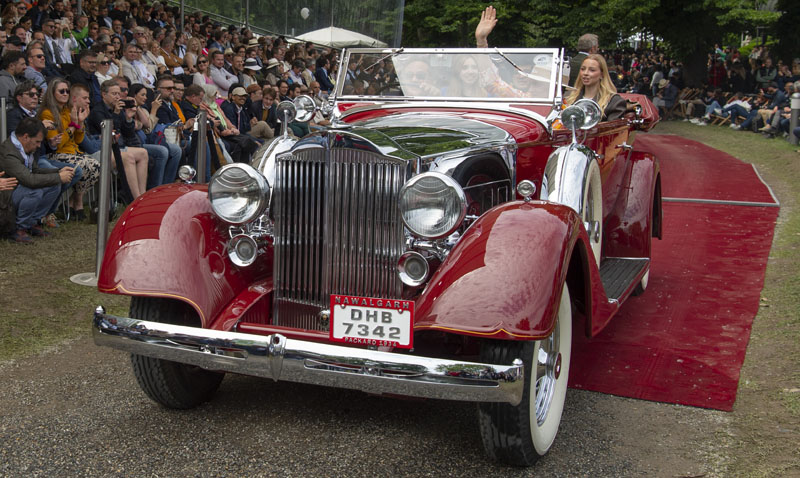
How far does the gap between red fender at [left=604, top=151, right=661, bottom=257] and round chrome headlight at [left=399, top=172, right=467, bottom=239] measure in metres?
2.57

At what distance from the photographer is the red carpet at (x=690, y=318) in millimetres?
4098

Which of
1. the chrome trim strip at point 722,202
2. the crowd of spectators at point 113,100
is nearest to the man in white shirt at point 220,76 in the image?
the crowd of spectators at point 113,100

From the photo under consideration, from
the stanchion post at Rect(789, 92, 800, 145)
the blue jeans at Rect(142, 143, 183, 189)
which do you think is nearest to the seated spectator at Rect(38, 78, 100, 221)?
the blue jeans at Rect(142, 143, 183, 189)

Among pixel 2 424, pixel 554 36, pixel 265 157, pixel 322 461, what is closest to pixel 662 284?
pixel 265 157

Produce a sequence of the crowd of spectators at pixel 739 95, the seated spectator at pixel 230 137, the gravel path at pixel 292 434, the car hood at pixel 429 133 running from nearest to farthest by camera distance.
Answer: the gravel path at pixel 292 434
the car hood at pixel 429 133
the seated spectator at pixel 230 137
the crowd of spectators at pixel 739 95

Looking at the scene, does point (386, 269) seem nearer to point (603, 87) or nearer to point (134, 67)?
point (603, 87)

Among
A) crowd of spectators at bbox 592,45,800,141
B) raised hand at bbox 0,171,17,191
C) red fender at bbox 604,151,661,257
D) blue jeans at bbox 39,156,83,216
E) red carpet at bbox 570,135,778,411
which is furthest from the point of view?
crowd of spectators at bbox 592,45,800,141

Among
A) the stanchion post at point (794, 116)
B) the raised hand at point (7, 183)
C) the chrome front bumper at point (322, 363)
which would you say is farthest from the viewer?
the stanchion post at point (794, 116)

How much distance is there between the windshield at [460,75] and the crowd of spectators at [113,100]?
0.39 m

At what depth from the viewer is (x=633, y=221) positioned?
5414mm

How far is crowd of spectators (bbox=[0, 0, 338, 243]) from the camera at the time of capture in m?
6.89

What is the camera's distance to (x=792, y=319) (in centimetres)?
512

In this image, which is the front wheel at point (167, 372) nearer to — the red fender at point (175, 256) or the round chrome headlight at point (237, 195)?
the red fender at point (175, 256)

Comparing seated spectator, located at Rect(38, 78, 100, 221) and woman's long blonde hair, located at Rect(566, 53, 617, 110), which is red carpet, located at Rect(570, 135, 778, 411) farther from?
seated spectator, located at Rect(38, 78, 100, 221)
